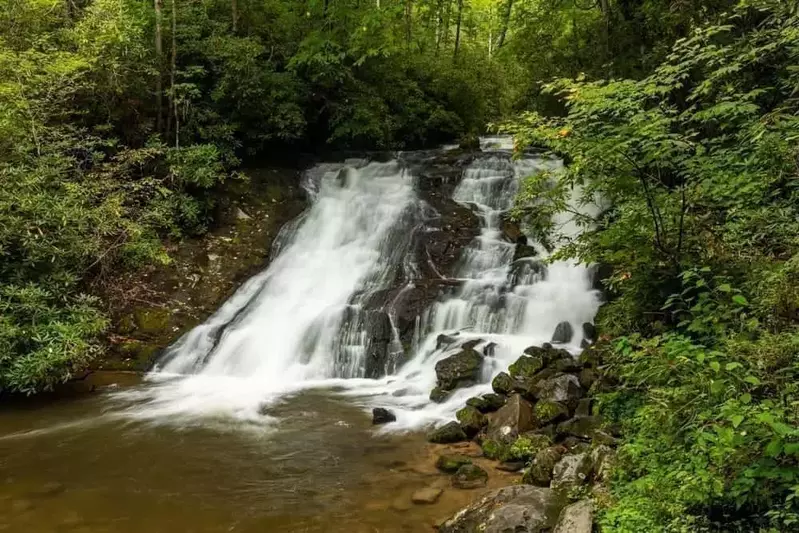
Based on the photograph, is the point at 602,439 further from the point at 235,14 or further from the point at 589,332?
the point at 235,14

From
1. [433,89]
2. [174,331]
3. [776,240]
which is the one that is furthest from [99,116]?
[776,240]

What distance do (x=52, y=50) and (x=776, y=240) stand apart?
12.3 metres

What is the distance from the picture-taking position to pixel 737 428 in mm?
3506

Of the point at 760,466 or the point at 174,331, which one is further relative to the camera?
the point at 174,331

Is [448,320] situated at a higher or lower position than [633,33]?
lower

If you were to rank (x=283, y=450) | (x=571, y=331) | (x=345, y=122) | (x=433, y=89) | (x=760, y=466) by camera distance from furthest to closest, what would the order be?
(x=433, y=89)
(x=345, y=122)
(x=571, y=331)
(x=283, y=450)
(x=760, y=466)

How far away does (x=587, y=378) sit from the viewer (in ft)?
24.5

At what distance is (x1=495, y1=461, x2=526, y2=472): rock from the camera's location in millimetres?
6238

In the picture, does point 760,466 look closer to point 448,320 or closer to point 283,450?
point 283,450

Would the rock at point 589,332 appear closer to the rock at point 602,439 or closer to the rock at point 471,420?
the rock at point 471,420

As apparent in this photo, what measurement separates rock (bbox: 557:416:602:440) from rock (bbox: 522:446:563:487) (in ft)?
1.83

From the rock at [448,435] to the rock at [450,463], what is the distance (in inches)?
20.5

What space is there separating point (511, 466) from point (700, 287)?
9.33 ft

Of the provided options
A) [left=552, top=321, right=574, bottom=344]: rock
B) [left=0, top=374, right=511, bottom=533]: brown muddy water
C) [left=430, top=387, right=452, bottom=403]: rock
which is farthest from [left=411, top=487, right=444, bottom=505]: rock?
[left=552, top=321, right=574, bottom=344]: rock
